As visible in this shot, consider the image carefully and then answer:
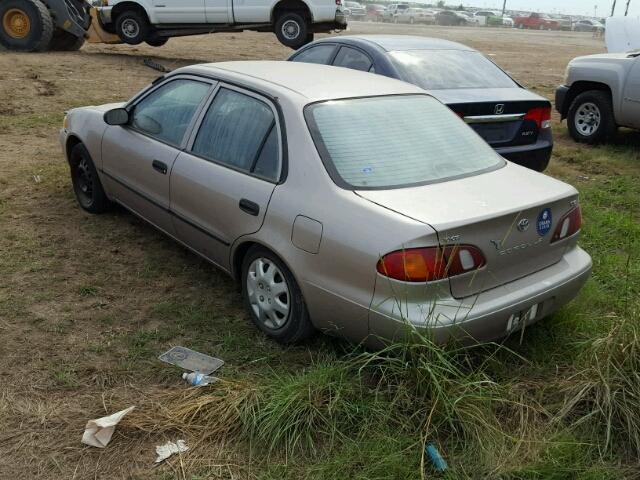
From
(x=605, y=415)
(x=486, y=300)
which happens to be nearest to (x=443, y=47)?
(x=486, y=300)

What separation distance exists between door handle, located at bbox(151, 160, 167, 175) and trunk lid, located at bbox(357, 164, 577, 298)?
1.66 metres

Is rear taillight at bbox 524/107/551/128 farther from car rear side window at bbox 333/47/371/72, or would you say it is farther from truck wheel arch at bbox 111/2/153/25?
truck wheel arch at bbox 111/2/153/25

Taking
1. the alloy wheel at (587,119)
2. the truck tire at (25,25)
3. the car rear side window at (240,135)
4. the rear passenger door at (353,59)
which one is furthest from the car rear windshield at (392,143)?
the truck tire at (25,25)

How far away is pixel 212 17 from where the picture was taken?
14.3 metres

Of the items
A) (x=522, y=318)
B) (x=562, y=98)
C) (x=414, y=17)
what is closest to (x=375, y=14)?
(x=414, y=17)

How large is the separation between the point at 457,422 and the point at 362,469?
503 millimetres

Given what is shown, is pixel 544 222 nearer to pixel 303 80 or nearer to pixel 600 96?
pixel 303 80

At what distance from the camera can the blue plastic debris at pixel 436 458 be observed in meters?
2.72

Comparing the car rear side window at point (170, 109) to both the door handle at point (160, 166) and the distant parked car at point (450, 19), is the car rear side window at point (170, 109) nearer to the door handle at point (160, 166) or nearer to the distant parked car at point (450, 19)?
the door handle at point (160, 166)

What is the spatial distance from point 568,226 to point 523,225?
0.47 metres

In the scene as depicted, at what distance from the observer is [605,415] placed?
2.92 m

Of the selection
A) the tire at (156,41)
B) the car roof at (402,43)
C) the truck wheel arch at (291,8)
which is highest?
the truck wheel arch at (291,8)

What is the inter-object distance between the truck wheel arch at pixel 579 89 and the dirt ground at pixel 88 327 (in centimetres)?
640

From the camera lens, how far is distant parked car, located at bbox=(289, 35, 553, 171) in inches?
227
